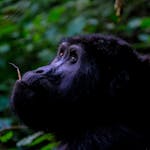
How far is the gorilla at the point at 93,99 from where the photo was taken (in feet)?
10.8

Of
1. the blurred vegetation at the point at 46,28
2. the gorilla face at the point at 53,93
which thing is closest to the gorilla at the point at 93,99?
the gorilla face at the point at 53,93

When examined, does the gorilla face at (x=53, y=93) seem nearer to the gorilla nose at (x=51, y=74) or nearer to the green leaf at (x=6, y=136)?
the gorilla nose at (x=51, y=74)

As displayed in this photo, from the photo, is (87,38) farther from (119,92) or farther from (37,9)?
(37,9)

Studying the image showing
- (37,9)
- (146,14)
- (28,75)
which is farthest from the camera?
(146,14)

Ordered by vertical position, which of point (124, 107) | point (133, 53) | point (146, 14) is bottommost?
point (146, 14)

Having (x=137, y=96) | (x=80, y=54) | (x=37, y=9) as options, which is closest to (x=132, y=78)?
(x=137, y=96)

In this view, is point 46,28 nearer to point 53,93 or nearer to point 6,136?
point 6,136

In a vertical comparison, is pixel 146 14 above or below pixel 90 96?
below

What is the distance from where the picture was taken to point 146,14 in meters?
6.55

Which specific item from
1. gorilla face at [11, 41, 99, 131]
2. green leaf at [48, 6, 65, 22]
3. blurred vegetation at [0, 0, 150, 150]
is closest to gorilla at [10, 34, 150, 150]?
→ gorilla face at [11, 41, 99, 131]

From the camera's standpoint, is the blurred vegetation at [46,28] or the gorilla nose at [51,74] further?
the blurred vegetation at [46,28]

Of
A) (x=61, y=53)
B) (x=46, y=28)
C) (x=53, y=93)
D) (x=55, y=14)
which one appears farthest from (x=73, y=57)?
(x=46, y=28)

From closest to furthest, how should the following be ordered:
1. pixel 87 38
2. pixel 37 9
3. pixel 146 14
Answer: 1. pixel 87 38
2. pixel 37 9
3. pixel 146 14

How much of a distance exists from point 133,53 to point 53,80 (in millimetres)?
447
